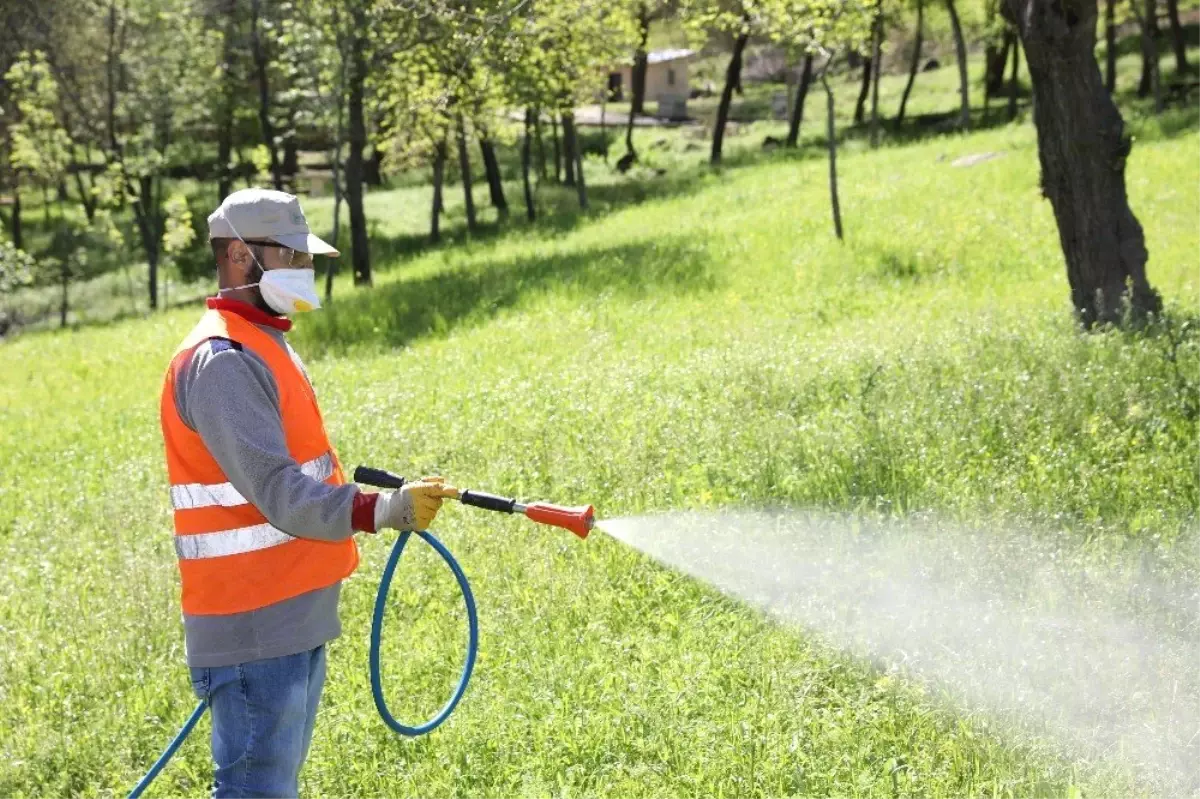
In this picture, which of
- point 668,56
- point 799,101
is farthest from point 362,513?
point 668,56

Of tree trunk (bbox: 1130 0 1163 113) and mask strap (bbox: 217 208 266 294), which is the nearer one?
mask strap (bbox: 217 208 266 294)

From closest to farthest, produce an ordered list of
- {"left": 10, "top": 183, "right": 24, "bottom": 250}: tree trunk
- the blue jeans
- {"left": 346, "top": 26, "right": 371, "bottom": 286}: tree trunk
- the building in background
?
the blue jeans < {"left": 346, "top": 26, "right": 371, "bottom": 286}: tree trunk < {"left": 10, "top": 183, "right": 24, "bottom": 250}: tree trunk < the building in background

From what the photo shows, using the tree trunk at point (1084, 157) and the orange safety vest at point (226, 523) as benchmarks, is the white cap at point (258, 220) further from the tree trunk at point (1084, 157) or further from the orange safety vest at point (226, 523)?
the tree trunk at point (1084, 157)

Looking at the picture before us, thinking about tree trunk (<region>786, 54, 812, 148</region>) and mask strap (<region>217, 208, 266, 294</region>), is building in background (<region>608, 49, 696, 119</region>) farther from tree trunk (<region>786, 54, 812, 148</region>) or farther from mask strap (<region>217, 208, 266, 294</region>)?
mask strap (<region>217, 208, 266, 294</region>)

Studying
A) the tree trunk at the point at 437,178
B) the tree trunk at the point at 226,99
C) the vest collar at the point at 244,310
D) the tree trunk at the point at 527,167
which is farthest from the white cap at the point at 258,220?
the tree trunk at the point at 226,99

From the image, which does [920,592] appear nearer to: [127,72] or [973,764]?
[973,764]

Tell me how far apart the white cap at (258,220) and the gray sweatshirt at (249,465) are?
16.3 inches

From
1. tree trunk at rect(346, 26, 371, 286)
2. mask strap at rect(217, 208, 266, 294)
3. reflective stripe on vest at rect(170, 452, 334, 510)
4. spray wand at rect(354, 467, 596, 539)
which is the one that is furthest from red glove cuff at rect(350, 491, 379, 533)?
tree trunk at rect(346, 26, 371, 286)

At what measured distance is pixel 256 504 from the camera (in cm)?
363

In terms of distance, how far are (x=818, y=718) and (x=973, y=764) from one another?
0.67m

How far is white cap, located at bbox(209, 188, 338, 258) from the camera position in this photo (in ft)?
12.5

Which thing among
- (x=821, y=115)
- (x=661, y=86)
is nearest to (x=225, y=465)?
(x=821, y=115)

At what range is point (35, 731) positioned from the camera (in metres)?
5.75

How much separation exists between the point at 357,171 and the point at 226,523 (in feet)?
77.1
